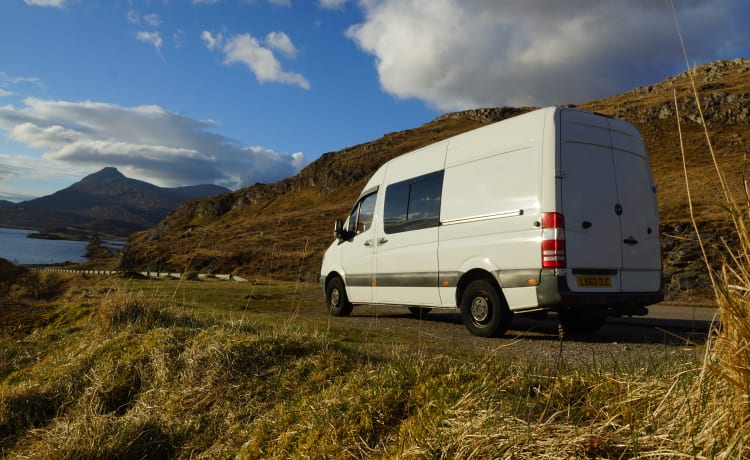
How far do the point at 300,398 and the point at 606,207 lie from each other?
4.68m

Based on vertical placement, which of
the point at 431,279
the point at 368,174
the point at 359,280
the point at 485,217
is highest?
the point at 368,174

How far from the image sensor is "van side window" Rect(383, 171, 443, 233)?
7.68 m

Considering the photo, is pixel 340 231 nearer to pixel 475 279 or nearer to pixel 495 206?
pixel 475 279

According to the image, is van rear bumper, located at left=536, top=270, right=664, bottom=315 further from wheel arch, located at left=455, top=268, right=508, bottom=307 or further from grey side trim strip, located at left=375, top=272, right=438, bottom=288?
grey side trim strip, located at left=375, top=272, right=438, bottom=288

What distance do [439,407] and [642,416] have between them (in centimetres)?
99

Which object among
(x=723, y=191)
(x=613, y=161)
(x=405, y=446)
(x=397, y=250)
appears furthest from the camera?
(x=397, y=250)

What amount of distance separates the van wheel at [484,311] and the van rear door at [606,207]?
38.8 inches

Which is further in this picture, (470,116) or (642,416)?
(470,116)

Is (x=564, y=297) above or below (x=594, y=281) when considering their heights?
below

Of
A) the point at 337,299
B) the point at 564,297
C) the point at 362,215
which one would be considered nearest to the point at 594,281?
the point at 564,297

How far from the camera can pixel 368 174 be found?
325 ft

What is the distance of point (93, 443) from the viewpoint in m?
3.49

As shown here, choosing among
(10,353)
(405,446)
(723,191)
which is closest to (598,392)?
(405,446)

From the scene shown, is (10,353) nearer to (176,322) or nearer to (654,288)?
(176,322)
